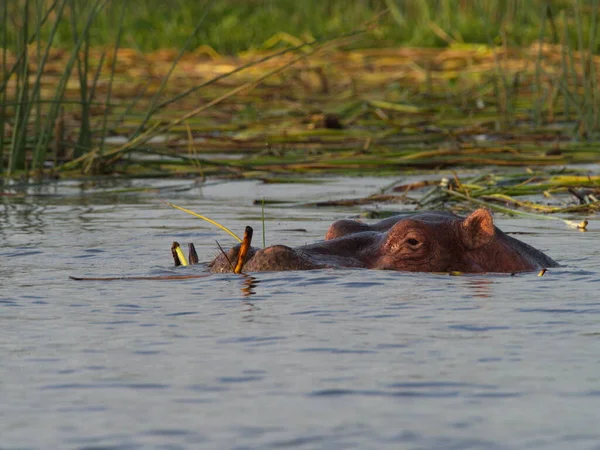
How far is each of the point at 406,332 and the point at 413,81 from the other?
1144 cm

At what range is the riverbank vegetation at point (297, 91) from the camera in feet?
27.0

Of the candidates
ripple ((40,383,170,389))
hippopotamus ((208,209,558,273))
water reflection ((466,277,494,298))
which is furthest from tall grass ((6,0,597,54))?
ripple ((40,383,170,389))

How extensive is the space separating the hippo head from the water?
143 millimetres

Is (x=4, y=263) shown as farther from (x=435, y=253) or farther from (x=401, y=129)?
→ (x=401, y=129)

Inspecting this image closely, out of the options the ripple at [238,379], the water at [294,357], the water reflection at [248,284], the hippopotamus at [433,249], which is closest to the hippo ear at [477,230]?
the hippopotamus at [433,249]

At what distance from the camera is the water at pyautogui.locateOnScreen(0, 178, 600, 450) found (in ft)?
8.84

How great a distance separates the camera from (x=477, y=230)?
16.2ft

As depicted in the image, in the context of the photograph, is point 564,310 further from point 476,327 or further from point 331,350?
point 331,350

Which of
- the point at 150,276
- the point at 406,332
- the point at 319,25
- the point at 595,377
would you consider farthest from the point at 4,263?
the point at 319,25

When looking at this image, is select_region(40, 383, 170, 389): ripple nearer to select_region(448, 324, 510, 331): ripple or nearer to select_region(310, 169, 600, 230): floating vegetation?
Result: select_region(448, 324, 510, 331): ripple

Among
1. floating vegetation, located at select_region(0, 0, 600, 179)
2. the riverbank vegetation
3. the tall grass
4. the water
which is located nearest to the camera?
the water

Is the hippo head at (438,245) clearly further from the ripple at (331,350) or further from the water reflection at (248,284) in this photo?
the ripple at (331,350)

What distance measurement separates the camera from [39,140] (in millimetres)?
8039

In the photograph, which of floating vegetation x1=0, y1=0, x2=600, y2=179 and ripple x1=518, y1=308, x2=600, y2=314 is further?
floating vegetation x1=0, y1=0, x2=600, y2=179
